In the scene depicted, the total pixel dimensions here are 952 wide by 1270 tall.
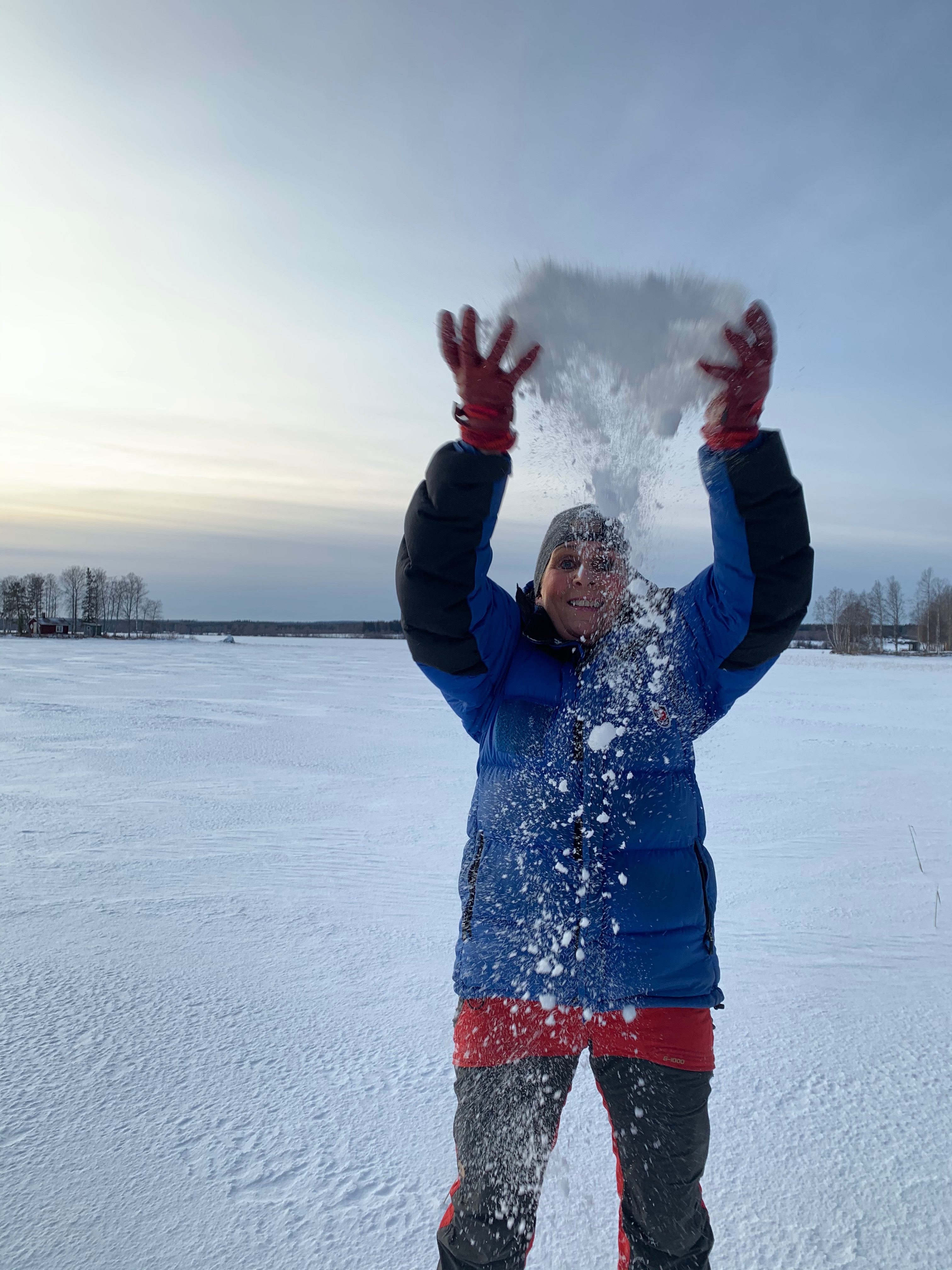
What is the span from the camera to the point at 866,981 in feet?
10.3

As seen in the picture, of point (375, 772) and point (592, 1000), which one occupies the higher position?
point (592, 1000)

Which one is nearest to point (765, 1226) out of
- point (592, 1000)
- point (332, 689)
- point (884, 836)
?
point (592, 1000)

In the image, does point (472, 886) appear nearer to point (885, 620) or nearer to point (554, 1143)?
point (554, 1143)

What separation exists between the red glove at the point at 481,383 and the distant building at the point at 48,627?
2737 inches

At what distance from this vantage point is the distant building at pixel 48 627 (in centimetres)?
6269

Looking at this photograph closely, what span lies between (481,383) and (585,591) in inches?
Answer: 20.0

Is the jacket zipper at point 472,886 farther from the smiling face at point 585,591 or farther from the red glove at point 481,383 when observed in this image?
the red glove at point 481,383

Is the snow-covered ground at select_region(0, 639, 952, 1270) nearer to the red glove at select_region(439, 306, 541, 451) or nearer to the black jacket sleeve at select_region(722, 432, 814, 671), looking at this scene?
the black jacket sleeve at select_region(722, 432, 814, 671)

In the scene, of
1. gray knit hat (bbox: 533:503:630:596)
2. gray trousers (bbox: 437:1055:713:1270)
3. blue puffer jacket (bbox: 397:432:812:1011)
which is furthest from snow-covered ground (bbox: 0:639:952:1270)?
gray knit hat (bbox: 533:503:630:596)

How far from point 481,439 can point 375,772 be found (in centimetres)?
621

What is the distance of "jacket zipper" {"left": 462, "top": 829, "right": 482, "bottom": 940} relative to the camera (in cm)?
159

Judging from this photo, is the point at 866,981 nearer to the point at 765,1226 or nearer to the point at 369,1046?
the point at 765,1226

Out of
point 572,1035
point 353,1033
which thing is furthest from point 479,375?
point 353,1033

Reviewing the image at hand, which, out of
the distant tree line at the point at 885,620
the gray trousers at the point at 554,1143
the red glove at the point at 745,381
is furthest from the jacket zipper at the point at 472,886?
the distant tree line at the point at 885,620
